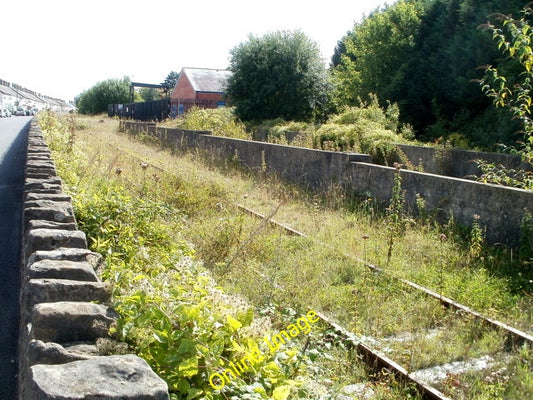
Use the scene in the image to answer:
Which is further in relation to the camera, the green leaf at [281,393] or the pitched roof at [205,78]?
the pitched roof at [205,78]

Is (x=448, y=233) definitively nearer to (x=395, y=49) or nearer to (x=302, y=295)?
(x=302, y=295)

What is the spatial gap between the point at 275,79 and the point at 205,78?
92.2 feet

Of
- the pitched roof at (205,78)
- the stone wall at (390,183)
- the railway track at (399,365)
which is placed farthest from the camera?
the pitched roof at (205,78)

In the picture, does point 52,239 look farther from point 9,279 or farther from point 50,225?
point 9,279

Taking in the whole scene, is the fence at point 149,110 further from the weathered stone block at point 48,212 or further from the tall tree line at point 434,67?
the weathered stone block at point 48,212

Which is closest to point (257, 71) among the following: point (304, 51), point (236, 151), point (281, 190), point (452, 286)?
point (304, 51)

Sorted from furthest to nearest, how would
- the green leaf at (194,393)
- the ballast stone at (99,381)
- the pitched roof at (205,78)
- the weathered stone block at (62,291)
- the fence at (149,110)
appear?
the pitched roof at (205,78) → the fence at (149,110) → the weathered stone block at (62,291) → the green leaf at (194,393) → the ballast stone at (99,381)

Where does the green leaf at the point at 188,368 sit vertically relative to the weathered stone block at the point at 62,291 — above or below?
below

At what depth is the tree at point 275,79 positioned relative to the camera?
89.4 ft

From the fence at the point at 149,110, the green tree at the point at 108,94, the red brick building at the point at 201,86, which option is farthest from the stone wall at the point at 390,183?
the green tree at the point at 108,94

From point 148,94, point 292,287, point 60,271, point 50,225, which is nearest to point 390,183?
point 292,287

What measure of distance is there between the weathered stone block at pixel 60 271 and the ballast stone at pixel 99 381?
41.5 inches

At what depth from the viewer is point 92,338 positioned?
277 cm

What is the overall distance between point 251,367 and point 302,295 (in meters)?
2.92
